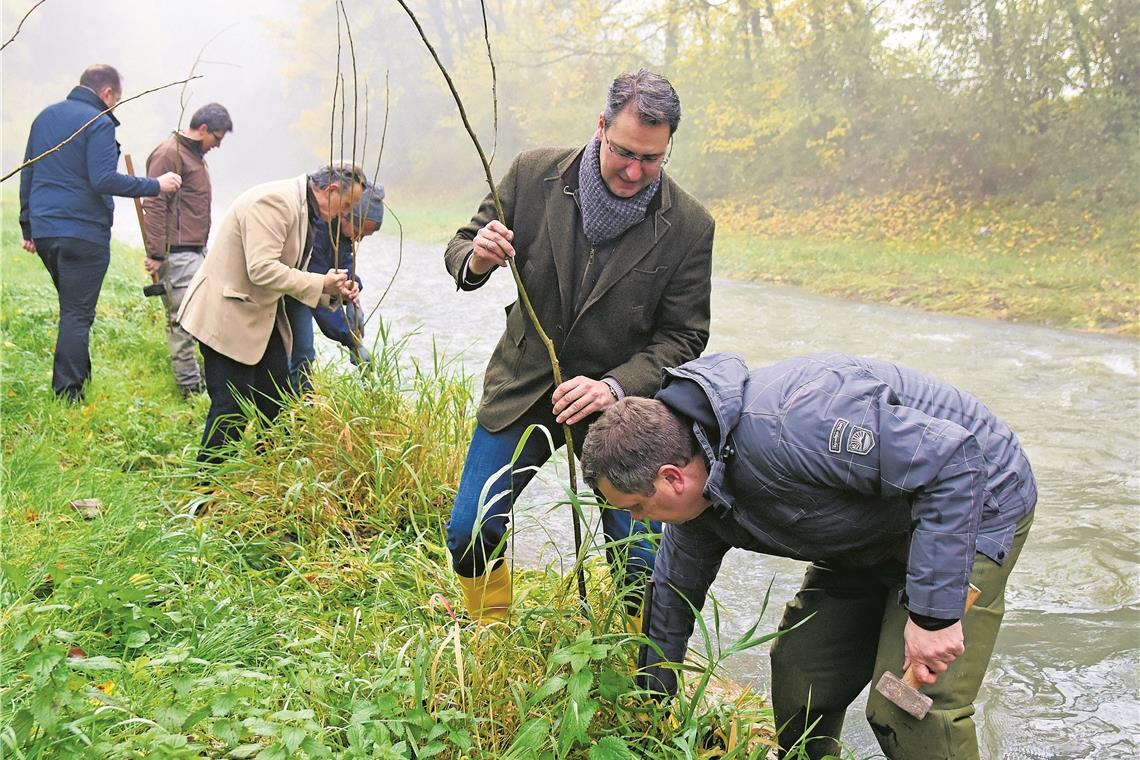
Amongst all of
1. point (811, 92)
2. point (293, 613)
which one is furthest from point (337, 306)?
point (811, 92)

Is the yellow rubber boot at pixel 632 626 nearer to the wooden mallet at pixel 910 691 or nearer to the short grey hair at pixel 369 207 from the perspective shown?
the wooden mallet at pixel 910 691

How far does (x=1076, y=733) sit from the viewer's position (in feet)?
10.1

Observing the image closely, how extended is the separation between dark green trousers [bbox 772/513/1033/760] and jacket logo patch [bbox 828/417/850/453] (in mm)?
477

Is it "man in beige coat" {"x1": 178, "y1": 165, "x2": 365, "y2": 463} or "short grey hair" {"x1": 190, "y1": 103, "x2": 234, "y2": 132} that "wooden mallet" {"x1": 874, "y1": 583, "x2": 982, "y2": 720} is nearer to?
"man in beige coat" {"x1": 178, "y1": 165, "x2": 365, "y2": 463}

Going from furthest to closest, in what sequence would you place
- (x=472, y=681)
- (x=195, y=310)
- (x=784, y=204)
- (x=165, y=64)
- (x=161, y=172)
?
(x=165, y=64)
(x=784, y=204)
(x=161, y=172)
(x=195, y=310)
(x=472, y=681)

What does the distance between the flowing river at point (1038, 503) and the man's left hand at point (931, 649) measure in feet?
3.17

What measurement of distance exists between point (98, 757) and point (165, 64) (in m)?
57.1

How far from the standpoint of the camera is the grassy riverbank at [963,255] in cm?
1077

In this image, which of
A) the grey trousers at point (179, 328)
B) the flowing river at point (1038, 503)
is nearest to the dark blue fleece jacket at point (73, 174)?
the grey trousers at point (179, 328)

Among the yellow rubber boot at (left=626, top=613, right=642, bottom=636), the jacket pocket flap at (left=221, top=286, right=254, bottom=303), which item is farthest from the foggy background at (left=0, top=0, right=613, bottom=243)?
the yellow rubber boot at (left=626, top=613, right=642, bottom=636)

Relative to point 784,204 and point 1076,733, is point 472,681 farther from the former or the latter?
point 784,204

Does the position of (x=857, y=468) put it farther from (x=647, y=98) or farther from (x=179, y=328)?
(x=179, y=328)

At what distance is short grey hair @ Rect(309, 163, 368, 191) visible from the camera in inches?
166

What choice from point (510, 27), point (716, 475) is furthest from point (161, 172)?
point (510, 27)
